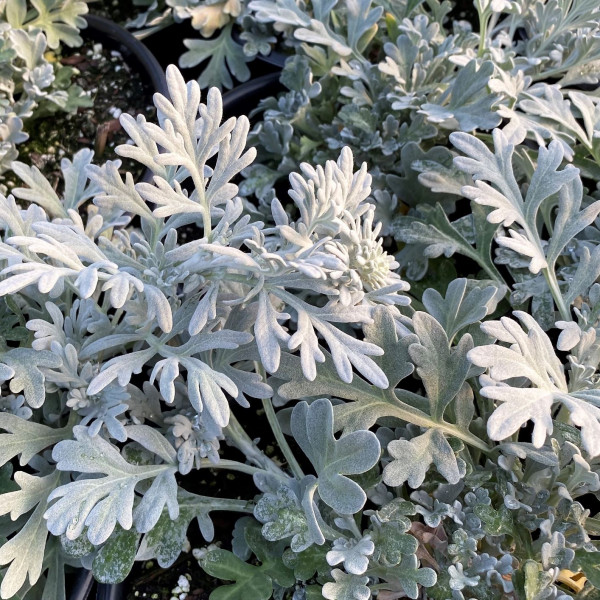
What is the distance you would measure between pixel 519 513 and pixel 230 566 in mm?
403

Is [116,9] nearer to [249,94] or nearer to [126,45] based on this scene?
[126,45]

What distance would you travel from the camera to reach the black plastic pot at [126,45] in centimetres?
155

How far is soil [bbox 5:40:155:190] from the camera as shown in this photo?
60.3 inches

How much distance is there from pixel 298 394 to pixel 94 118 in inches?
40.0

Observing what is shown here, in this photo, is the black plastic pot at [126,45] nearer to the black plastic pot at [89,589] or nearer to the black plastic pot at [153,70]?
the black plastic pot at [153,70]

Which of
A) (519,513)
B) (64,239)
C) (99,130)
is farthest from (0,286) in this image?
(99,130)

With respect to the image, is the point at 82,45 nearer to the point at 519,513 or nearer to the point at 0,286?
the point at 0,286

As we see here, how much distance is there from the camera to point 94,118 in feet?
5.24

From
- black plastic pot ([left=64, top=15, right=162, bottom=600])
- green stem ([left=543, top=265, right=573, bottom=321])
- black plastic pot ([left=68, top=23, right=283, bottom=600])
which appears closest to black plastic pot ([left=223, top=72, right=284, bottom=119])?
black plastic pot ([left=68, top=23, right=283, bottom=600])

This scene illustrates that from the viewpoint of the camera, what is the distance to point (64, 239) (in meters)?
0.83

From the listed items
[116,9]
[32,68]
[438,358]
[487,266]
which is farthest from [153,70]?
[438,358]

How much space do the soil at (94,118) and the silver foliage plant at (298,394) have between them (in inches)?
22.1

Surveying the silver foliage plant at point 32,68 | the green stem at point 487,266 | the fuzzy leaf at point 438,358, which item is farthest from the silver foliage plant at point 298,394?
the silver foliage plant at point 32,68

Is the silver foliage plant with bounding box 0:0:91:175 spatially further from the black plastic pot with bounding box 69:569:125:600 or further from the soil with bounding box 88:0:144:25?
the black plastic pot with bounding box 69:569:125:600
